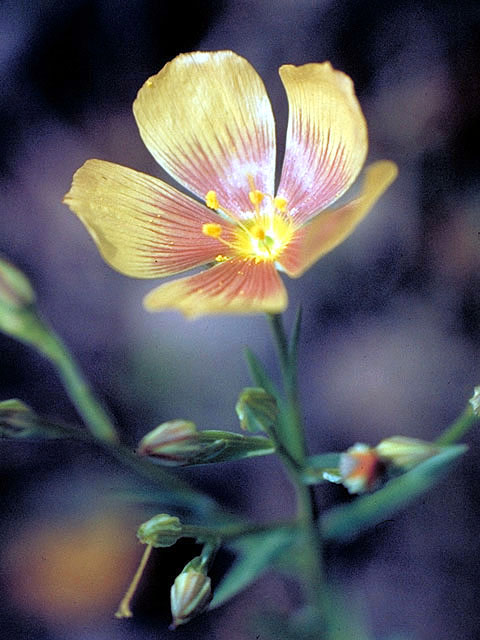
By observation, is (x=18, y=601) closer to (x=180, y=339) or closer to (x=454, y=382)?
(x=180, y=339)

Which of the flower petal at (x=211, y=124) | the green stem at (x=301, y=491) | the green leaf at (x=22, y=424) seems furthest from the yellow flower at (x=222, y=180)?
the green leaf at (x=22, y=424)

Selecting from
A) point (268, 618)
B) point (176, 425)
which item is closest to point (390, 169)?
point (176, 425)

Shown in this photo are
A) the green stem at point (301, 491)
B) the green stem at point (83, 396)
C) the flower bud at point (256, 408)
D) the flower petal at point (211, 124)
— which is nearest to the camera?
the green stem at point (83, 396)

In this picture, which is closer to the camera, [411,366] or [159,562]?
[159,562]

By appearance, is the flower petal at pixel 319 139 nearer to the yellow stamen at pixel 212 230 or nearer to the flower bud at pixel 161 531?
the yellow stamen at pixel 212 230

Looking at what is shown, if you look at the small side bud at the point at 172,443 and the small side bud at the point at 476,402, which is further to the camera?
the small side bud at the point at 476,402

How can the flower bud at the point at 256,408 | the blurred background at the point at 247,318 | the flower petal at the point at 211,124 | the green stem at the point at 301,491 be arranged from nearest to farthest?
the flower bud at the point at 256,408
the green stem at the point at 301,491
the flower petal at the point at 211,124
the blurred background at the point at 247,318

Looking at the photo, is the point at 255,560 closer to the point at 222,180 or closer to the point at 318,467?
the point at 318,467
